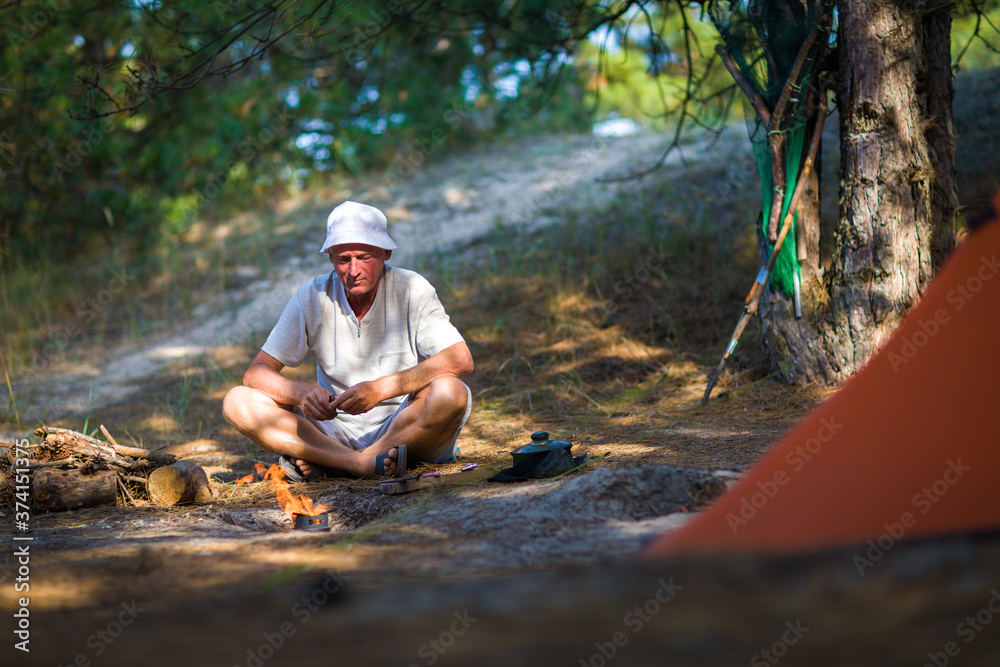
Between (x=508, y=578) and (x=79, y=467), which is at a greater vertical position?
(x=79, y=467)

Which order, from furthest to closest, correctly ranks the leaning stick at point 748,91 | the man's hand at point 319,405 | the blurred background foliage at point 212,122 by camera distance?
the blurred background foliage at point 212,122
the leaning stick at point 748,91
the man's hand at point 319,405

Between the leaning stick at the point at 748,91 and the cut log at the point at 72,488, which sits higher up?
the leaning stick at the point at 748,91

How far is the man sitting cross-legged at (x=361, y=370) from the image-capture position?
3.30m

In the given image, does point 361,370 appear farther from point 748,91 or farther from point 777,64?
point 777,64

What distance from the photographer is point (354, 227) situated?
323cm

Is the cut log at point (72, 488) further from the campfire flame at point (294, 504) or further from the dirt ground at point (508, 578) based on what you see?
the campfire flame at point (294, 504)

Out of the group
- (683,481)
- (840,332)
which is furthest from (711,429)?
(683,481)

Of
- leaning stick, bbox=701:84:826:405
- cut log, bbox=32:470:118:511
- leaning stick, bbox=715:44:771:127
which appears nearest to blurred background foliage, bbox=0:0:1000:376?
leaning stick, bbox=715:44:771:127

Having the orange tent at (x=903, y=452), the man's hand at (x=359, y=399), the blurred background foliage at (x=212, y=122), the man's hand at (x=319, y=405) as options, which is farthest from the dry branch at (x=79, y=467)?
the blurred background foliage at (x=212, y=122)

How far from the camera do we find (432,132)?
33.2ft

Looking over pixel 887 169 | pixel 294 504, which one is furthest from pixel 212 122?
pixel 887 169

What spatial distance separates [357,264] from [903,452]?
7.29ft

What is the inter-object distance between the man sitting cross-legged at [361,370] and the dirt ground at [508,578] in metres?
0.18

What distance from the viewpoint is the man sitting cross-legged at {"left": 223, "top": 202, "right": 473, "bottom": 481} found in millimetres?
3303
